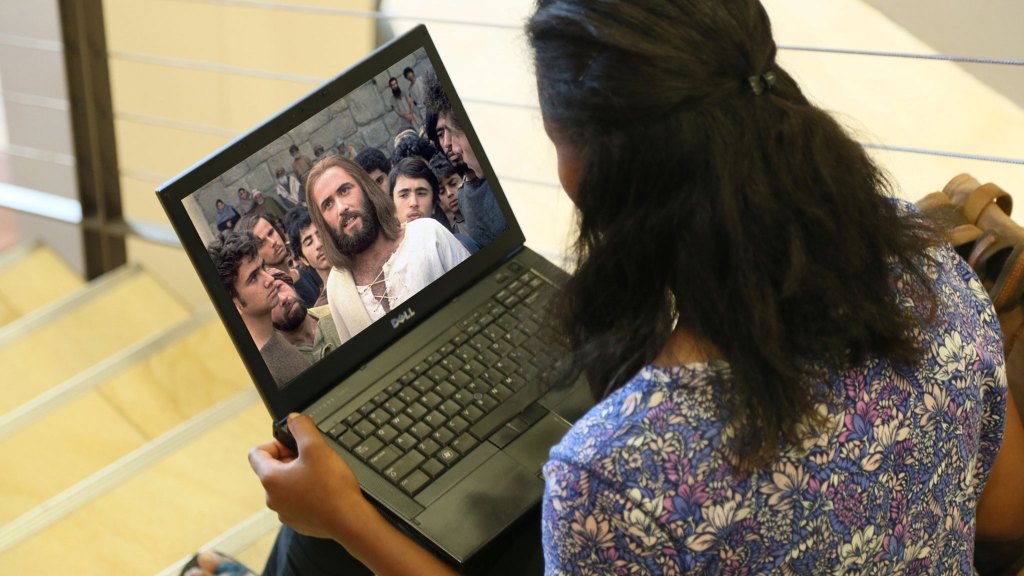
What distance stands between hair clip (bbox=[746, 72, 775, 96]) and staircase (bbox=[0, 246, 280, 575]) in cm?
108

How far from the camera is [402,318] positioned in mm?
1109

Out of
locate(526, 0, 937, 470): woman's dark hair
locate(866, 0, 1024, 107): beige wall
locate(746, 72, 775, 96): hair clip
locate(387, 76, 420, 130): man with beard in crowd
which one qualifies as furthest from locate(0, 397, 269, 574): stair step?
locate(866, 0, 1024, 107): beige wall

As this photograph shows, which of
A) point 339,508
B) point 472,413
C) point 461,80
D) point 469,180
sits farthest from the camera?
point 461,80

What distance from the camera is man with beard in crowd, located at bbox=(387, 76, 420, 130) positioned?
1.09 meters

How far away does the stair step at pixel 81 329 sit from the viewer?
2.01 meters

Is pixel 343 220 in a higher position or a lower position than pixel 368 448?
higher

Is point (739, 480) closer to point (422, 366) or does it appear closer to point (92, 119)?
point (422, 366)

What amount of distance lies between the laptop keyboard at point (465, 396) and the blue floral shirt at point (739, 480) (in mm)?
204

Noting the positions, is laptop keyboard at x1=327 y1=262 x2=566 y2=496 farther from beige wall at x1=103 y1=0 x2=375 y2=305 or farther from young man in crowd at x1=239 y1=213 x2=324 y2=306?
beige wall at x1=103 y1=0 x2=375 y2=305

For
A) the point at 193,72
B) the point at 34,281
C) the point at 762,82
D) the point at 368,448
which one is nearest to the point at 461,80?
the point at 193,72

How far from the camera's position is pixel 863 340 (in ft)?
2.63

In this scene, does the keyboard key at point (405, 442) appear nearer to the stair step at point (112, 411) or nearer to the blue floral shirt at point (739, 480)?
the blue floral shirt at point (739, 480)

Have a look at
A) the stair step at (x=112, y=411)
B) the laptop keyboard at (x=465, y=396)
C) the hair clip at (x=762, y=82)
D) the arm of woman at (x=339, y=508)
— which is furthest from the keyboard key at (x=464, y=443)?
the stair step at (x=112, y=411)

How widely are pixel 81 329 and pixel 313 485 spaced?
52.6 inches
